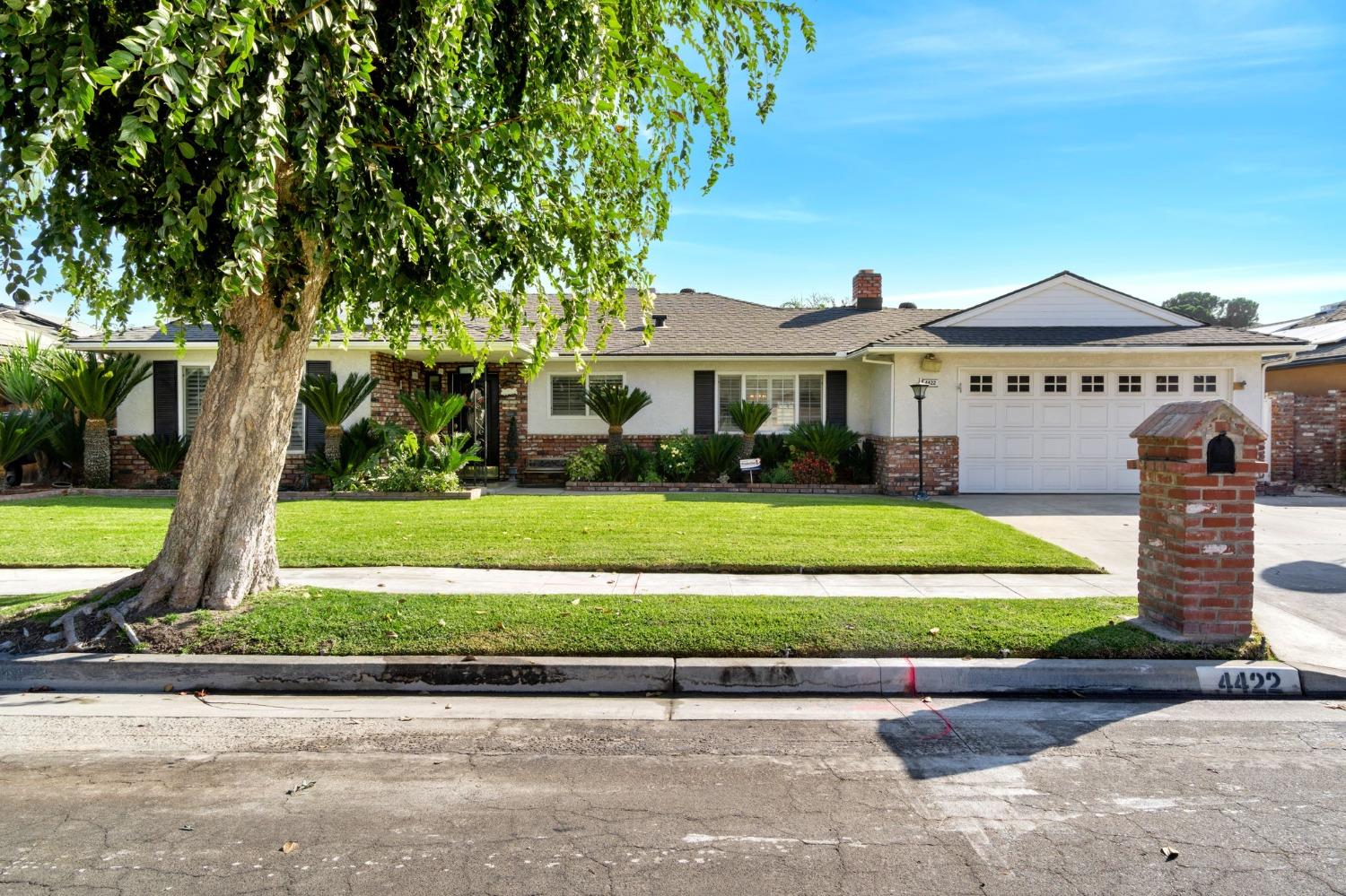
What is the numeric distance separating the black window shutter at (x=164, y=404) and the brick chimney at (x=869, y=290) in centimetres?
1622

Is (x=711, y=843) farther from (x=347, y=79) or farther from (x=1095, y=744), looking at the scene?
(x=347, y=79)

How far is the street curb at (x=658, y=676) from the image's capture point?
546 centimetres

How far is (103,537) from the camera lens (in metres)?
9.84

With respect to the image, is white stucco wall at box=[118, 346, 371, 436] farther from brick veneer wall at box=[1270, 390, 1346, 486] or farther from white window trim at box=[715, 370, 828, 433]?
brick veneer wall at box=[1270, 390, 1346, 486]

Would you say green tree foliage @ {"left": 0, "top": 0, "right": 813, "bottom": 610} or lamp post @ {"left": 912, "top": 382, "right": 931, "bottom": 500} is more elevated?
green tree foliage @ {"left": 0, "top": 0, "right": 813, "bottom": 610}

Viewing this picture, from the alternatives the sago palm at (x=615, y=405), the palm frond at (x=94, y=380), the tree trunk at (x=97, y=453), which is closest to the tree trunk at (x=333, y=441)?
the palm frond at (x=94, y=380)

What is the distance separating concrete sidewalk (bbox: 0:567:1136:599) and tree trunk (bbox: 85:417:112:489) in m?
8.34

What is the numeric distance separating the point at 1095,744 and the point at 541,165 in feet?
18.3

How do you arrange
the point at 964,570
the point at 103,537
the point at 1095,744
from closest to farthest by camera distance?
the point at 1095,744 < the point at 964,570 < the point at 103,537

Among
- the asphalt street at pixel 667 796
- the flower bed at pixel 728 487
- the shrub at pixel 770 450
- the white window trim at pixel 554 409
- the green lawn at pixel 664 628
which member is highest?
the white window trim at pixel 554 409

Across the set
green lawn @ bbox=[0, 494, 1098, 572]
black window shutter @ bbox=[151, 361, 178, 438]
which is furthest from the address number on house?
black window shutter @ bbox=[151, 361, 178, 438]

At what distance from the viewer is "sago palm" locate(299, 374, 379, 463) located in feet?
50.1

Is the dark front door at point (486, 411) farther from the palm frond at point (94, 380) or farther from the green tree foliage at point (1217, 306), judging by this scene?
the green tree foliage at point (1217, 306)

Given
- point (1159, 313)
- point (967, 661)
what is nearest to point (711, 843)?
point (967, 661)
